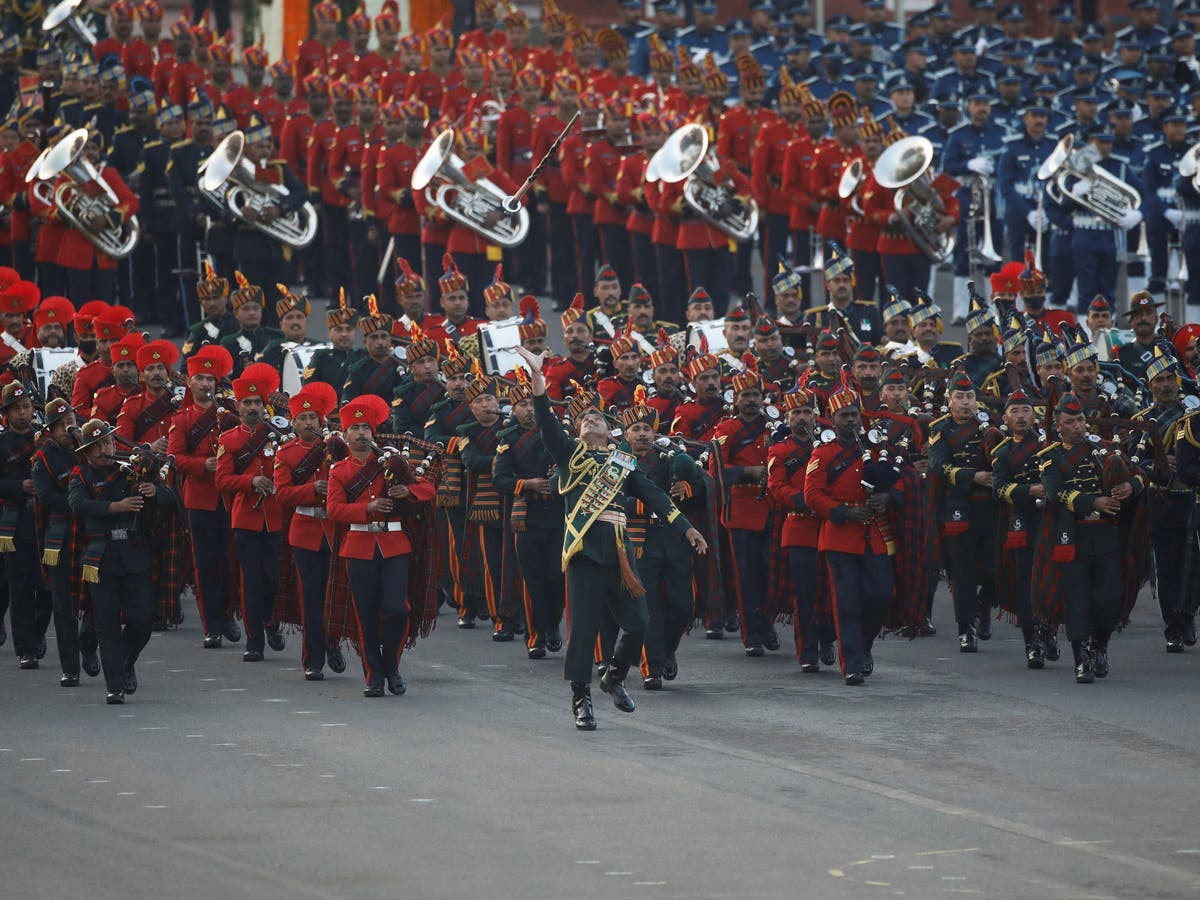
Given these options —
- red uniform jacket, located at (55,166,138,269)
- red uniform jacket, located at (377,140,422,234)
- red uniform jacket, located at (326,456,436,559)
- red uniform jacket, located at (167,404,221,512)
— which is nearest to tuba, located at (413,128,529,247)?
red uniform jacket, located at (377,140,422,234)

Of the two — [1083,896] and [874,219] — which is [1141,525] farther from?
[874,219]

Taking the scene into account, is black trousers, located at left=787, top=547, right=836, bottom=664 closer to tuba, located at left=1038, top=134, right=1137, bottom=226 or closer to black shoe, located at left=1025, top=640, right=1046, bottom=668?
black shoe, located at left=1025, top=640, right=1046, bottom=668

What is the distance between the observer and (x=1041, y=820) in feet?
38.0

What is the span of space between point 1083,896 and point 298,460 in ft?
22.5

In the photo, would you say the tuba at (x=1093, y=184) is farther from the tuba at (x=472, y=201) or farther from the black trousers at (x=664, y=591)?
the black trousers at (x=664, y=591)

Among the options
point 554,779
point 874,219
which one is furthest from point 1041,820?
point 874,219

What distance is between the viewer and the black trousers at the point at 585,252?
25656mm

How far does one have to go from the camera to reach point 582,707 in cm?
1390

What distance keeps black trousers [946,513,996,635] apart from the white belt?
12.2 ft

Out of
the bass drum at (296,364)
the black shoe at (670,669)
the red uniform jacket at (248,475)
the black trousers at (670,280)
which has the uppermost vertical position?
the black trousers at (670,280)

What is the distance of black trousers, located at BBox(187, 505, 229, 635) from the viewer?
17000mm

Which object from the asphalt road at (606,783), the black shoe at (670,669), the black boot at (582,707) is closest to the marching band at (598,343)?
the black boot at (582,707)

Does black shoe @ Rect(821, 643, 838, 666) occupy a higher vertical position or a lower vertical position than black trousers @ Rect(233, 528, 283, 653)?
lower

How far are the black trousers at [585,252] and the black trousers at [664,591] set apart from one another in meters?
10.3
